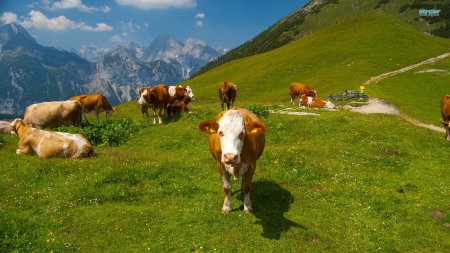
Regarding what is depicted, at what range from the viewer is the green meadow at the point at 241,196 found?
27.5 ft

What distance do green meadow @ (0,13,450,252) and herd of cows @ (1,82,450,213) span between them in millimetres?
1066

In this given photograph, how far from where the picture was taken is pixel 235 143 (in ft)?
24.8

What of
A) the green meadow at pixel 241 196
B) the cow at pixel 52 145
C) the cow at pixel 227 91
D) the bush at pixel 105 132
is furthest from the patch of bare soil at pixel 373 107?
the cow at pixel 52 145

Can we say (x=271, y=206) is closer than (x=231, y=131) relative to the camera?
No

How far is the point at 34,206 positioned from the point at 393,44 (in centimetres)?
8421

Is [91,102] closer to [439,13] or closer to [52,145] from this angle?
[52,145]

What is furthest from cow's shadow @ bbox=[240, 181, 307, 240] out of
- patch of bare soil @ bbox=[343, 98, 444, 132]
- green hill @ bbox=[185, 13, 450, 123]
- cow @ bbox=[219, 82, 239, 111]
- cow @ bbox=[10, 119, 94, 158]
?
green hill @ bbox=[185, 13, 450, 123]

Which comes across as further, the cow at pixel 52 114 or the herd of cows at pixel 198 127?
the cow at pixel 52 114

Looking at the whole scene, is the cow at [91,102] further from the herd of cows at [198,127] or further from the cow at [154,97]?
the cow at [154,97]

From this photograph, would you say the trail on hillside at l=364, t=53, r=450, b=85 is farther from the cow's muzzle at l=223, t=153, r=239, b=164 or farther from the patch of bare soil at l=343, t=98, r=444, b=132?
the cow's muzzle at l=223, t=153, r=239, b=164

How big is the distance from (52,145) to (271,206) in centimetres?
1107

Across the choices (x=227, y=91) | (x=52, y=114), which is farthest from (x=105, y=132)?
(x=227, y=91)

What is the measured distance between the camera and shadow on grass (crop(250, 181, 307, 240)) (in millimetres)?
8906

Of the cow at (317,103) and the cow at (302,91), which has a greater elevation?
the cow at (302,91)
